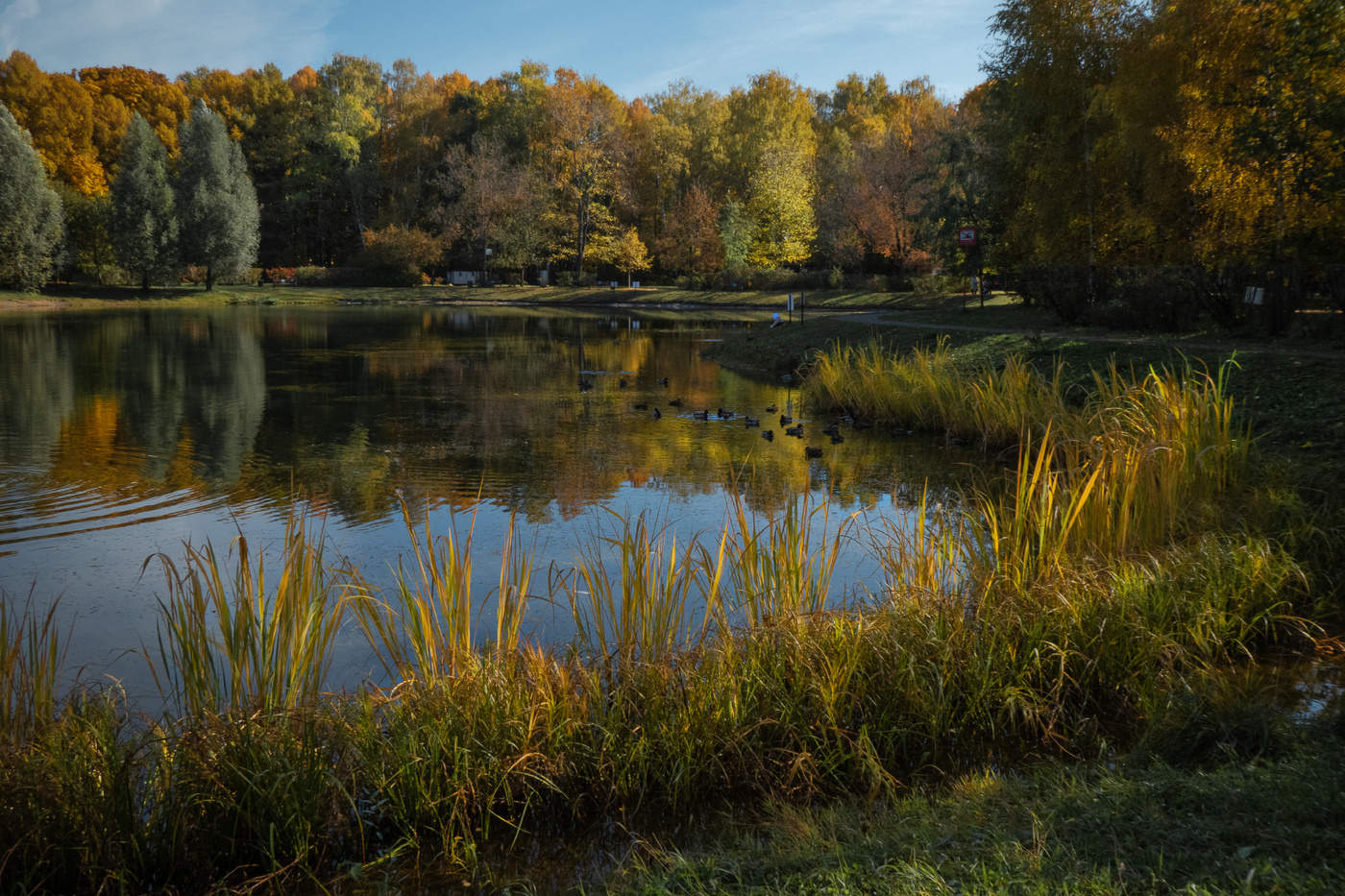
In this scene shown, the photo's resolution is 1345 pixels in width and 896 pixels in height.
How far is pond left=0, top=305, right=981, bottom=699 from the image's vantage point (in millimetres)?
7406

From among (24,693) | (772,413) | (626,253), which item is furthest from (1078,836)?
(626,253)

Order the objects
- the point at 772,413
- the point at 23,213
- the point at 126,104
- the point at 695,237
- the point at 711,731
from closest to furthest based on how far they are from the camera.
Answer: the point at 711,731, the point at 772,413, the point at 23,213, the point at 695,237, the point at 126,104

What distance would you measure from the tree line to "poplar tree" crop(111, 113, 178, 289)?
1138 mm

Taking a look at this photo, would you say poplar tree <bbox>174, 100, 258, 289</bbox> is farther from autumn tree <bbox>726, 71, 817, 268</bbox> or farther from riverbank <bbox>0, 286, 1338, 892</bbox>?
riverbank <bbox>0, 286, 1338, 892</bbox>

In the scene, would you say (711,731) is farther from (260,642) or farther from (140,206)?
(140,206)

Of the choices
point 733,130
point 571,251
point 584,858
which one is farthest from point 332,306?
point 584,858

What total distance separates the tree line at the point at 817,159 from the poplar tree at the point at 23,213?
5.57m

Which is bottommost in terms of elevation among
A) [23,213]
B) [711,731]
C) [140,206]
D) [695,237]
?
[711,731]

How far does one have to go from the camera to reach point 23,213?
44938 mm

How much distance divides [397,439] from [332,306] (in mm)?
41926

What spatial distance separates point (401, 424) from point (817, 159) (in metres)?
59.3

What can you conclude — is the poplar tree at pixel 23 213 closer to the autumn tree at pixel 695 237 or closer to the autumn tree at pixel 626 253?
the autumn tree at pixel 626 253

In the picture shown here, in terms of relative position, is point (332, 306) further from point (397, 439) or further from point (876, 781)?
point (876, 781)

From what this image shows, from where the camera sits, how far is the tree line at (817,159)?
674 inches
